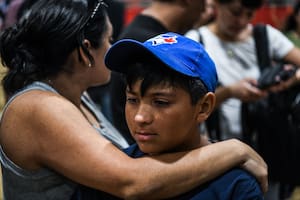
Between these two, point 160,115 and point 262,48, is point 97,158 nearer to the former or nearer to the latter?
point 160,115

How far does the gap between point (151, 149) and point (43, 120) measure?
29 cm

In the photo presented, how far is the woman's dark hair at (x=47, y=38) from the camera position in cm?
151

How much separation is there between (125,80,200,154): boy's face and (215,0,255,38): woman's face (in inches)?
56.9

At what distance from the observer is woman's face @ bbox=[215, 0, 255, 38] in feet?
8.66

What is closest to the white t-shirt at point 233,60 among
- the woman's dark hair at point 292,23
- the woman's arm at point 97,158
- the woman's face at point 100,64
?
the woman's face at point 100,64

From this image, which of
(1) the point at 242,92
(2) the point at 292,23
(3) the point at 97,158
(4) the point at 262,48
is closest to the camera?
(3) the point at 97,158

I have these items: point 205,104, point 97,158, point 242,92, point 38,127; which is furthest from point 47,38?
point 242,92

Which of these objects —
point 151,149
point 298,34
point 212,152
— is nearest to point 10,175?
point 151,149

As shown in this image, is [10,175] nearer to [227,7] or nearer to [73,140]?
[73,140]

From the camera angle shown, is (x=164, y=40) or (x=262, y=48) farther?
(x=262, y=48)

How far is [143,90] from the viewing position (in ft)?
4.04

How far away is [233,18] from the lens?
265 centimetres

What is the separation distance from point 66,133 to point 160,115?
26 centimetres

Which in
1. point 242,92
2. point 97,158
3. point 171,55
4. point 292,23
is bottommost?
point 292,23
